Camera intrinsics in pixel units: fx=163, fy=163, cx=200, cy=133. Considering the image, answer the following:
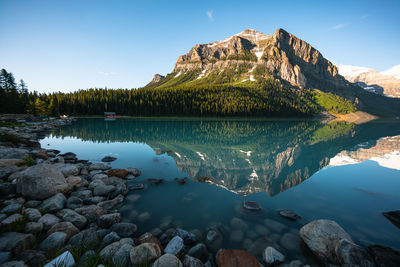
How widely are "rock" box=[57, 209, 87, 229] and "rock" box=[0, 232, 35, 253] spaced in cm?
153

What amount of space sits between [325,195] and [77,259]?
15.1m

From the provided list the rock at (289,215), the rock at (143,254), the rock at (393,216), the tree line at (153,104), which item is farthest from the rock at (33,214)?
the tree line at (153,104)

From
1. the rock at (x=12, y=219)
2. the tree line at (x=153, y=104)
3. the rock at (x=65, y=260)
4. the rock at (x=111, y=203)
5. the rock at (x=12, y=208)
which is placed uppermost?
the tree line at (x=153, y=104)

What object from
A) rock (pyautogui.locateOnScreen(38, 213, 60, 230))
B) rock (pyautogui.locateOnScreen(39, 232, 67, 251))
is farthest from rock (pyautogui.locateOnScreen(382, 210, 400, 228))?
rock (pyautogui.locateOnScreen(38, 213, 60, 230))

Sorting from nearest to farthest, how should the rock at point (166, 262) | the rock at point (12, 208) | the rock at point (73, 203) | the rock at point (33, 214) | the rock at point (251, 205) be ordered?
the rock at point (166, 262) → the rock at point (33, 214) → the rock at point (12, 208) → the rock at point (73, 203) → the rock at point (251, 205)

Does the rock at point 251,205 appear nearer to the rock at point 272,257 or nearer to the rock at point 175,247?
the rock at point 272,257

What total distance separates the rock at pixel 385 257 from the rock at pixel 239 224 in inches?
180

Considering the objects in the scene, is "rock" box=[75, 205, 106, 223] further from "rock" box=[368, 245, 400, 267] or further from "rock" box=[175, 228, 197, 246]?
"rock" box=[368, 245, 400, 267]

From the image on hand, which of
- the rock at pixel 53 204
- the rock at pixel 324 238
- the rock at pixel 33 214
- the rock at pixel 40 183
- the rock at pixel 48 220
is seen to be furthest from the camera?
the rock at pixel 40 183

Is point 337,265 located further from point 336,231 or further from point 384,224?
point 384,224

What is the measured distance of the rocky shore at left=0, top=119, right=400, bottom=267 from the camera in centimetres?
532

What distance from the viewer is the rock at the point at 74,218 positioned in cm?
733

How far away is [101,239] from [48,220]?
2.54 metres

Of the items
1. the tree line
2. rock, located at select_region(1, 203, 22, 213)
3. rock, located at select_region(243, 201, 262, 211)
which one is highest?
the tree line
